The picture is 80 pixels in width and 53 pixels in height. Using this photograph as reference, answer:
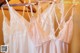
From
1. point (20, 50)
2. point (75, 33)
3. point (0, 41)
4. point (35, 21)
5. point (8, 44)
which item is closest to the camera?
point (35, 21)

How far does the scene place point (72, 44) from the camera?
1404 millimetres

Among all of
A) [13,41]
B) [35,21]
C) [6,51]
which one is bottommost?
[6,51]

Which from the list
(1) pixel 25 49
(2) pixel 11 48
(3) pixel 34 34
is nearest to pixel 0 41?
(2) pixel 11 48

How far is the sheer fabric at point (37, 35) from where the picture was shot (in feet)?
3.43

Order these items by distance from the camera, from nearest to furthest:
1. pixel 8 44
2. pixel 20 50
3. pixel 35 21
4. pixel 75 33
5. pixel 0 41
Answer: pixel 35 21 → pixel 20 50 → pixel 8 44 → pixel 75 33 → pixel 0 41

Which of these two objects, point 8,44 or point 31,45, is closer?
point 31,45

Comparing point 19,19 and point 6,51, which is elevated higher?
point 19,19

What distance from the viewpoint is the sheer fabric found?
1046mm

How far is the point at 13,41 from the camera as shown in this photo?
3.89 feet

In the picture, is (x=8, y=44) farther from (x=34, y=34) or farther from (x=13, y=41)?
(x=34, y=34)

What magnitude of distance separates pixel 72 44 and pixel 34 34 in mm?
492

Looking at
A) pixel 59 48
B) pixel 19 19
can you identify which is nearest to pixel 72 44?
pixel 59 48

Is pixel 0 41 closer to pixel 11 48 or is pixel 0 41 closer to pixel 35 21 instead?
pixel 11 48

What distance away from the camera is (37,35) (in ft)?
3.42
